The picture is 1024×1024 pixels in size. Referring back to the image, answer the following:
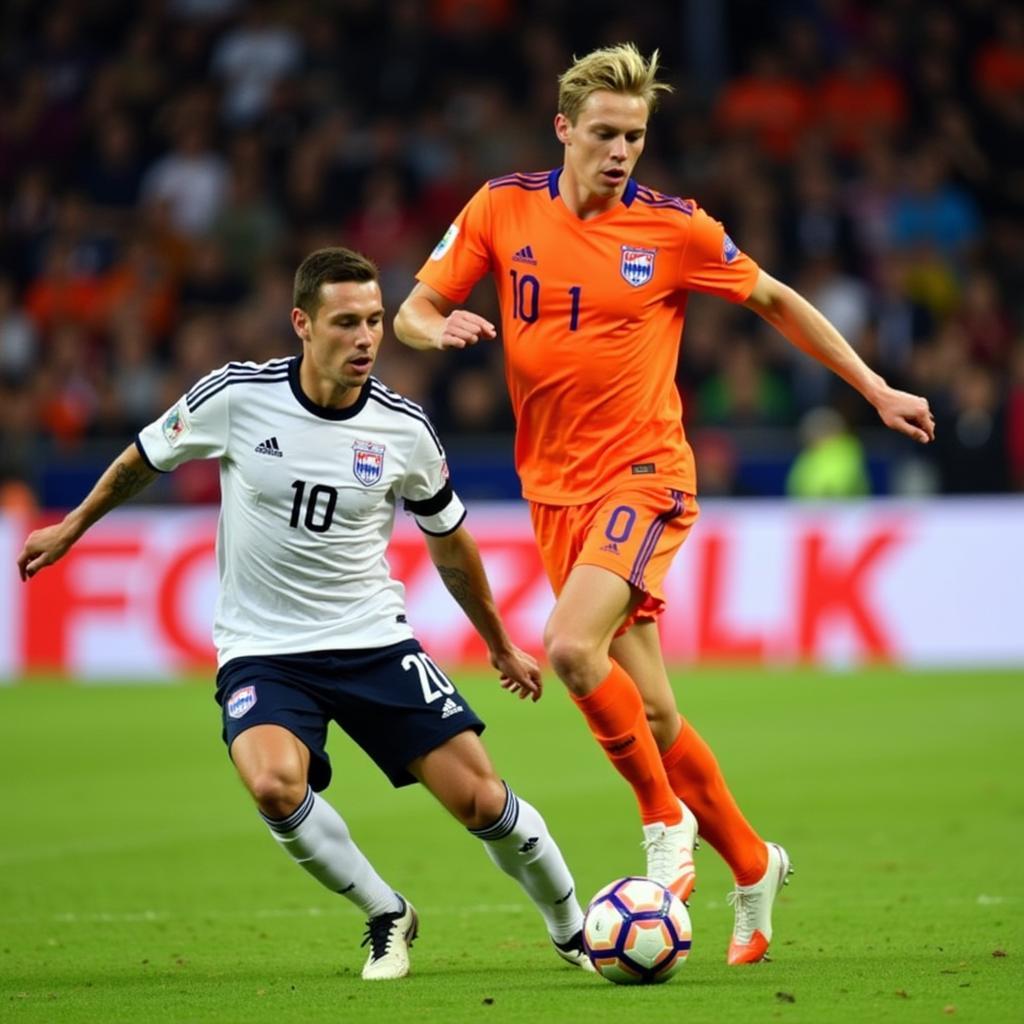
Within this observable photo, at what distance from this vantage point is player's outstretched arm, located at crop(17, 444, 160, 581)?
20.8 feet

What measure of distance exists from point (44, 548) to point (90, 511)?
0.18 m

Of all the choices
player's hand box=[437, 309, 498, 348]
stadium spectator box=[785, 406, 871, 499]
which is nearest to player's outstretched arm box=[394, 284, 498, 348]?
player's hand box=[437, 309, 498, 348]

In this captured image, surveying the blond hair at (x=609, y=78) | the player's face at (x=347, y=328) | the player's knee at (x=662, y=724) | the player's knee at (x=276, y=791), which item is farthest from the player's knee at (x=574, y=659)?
the blond hair at (x=609, y=78)

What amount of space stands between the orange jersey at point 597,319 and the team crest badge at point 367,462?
523 mm

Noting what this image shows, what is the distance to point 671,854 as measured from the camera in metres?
6.39

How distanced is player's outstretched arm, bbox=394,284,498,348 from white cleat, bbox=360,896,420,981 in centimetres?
173

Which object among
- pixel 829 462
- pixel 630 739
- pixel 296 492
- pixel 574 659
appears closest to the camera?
pixel 574 659

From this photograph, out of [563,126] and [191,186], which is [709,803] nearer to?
[563,126]

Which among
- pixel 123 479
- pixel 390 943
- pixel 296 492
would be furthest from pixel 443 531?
pixel 390 943

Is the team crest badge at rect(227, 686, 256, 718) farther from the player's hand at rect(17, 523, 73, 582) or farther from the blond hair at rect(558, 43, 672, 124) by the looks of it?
the blond hair at rect(558, 43, 672, 124)

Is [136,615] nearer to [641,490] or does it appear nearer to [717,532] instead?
[717,532]

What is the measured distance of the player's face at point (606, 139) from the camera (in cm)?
635

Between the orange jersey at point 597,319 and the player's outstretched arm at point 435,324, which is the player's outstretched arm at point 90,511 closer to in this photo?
the player's outstretched arm at point 435,324

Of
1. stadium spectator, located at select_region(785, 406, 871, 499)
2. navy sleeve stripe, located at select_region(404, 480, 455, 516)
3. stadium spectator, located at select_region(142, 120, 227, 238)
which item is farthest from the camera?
stadium spectator, located at select_region(142, 120, 227, 238)
